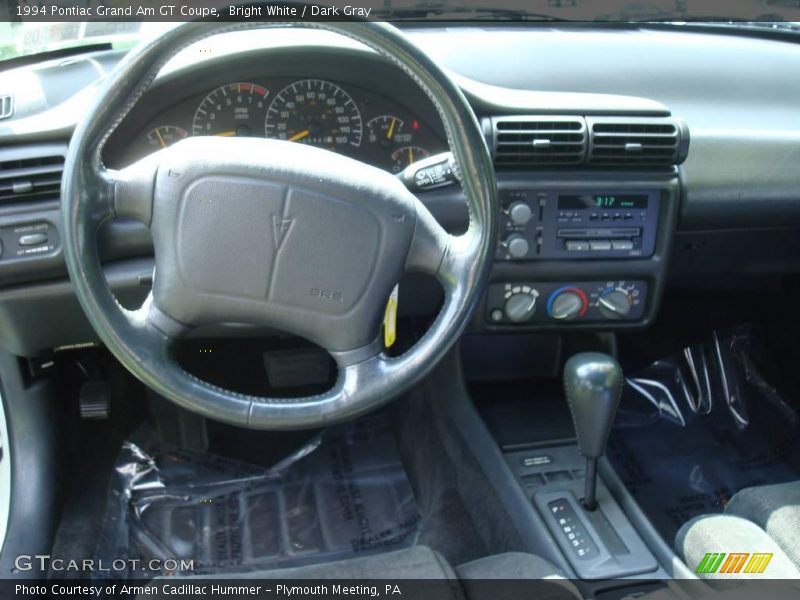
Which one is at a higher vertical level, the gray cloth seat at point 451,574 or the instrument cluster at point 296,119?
the instrument cluster at point 296,119

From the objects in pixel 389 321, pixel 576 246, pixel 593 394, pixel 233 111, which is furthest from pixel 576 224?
pixel 233 111

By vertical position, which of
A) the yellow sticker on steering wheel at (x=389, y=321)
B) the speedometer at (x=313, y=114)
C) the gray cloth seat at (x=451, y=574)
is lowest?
the gray cloth seat at (x=451, y=574)

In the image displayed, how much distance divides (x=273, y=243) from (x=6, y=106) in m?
0.71

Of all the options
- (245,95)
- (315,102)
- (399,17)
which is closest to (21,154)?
(245,95)

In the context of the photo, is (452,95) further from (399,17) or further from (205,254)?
(399,17)

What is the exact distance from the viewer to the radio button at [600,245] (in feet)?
5.74

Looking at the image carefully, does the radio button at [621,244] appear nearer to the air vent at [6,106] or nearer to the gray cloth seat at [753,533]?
the gray cloth seat at [753,533]

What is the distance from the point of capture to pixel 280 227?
121 cm

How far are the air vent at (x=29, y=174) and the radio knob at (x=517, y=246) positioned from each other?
0.84 m

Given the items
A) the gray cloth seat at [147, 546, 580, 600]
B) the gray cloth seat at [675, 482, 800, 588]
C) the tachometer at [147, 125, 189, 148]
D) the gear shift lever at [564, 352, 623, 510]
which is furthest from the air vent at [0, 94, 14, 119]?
the gray cloth seat at [675, 482, 800, 588]

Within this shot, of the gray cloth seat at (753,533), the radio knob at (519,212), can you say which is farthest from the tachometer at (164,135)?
the gray cloth seat at (753,533)

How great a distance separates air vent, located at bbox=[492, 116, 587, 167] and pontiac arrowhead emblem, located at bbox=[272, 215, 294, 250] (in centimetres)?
57

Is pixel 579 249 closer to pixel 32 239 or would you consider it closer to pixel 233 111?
pixel 233 111

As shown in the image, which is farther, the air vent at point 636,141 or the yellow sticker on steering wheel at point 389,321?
the air vent at point 636,141
